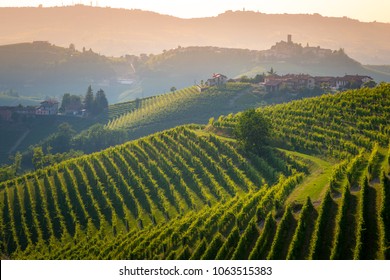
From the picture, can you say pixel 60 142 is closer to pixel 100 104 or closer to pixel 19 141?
pixel 19 141

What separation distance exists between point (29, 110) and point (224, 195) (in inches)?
3657

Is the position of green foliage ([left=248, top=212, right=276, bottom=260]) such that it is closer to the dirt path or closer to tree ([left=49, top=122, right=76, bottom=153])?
tree ([left=49, top=122, right=76, bottom=153])

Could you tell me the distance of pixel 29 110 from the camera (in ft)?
409

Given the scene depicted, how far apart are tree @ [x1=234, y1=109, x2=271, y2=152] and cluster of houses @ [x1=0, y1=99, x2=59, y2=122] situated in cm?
8450

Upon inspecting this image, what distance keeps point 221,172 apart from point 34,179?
24.5 metres

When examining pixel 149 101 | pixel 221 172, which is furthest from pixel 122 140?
pixel 221 172

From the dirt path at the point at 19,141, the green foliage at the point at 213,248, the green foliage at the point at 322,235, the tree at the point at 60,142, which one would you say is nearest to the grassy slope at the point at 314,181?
the green foliage at the point at 322,235

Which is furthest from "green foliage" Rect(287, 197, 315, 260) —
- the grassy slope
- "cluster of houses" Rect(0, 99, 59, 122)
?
"cluster of houses" Rect(0, 99, 59, 122)

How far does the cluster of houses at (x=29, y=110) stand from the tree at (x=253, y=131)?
277 feet

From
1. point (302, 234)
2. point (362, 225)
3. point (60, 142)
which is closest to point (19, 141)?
point (60, 142)

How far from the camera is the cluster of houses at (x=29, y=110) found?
121 m

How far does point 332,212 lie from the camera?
103 feet

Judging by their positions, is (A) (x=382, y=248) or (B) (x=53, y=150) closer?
(A) (x=382, y=248)

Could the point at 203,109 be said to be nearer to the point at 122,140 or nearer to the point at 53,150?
the point at 122,140
